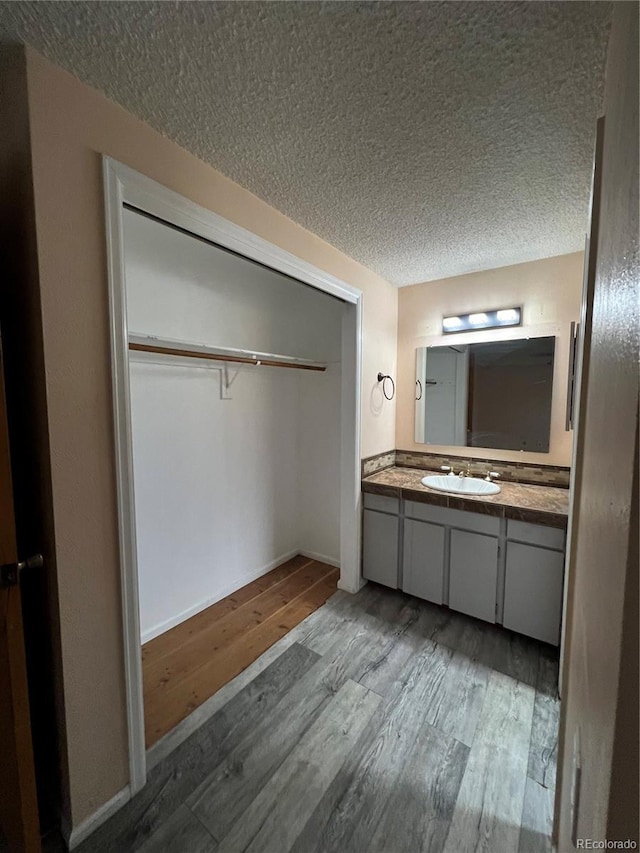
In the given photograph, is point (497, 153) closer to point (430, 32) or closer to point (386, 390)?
point (430, 32)

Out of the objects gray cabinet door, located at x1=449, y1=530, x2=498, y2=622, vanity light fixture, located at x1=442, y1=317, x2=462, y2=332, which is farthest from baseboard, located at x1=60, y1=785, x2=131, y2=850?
vanity light fixture, located at x1=442, y1=317, x2=462, y2=332

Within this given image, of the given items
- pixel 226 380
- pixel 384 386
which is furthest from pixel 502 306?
pixel 226 380

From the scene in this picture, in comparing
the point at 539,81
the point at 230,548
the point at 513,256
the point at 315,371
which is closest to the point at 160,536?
the point at 230,548

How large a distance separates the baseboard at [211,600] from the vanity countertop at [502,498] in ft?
3.67

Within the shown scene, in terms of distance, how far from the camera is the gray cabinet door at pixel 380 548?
2467 mm

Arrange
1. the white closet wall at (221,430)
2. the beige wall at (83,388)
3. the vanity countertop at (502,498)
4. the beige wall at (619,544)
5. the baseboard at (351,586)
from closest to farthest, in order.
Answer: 1. the beige wall at (619,544)
2. the beige wall at (83,388)
3. the vanity countertop at (502,498)
4. the white closet wall at (221,430)
5. the baseboard at (351,586)

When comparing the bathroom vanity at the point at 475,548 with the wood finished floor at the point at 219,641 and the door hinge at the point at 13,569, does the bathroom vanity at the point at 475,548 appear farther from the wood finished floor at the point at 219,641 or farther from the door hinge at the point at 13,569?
the door hinge at the point at 13,569

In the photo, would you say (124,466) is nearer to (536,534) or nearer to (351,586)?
(351,586)

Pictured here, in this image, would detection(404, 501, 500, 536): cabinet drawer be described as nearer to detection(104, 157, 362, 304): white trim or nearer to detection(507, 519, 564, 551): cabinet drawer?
detection(507, 519, 564, 551): cabinet drawer

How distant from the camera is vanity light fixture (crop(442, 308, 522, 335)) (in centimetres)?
245

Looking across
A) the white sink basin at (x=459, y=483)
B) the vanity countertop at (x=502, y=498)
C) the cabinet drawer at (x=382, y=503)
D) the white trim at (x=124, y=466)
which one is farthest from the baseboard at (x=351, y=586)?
the white trim at (x=124, y=466)

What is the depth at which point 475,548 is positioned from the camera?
84.2 inches

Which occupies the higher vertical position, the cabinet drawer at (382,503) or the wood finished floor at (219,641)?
the cabinet drawer at (382,503)

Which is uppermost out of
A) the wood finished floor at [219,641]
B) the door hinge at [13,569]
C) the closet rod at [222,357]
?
the closet rod at [222,357]
